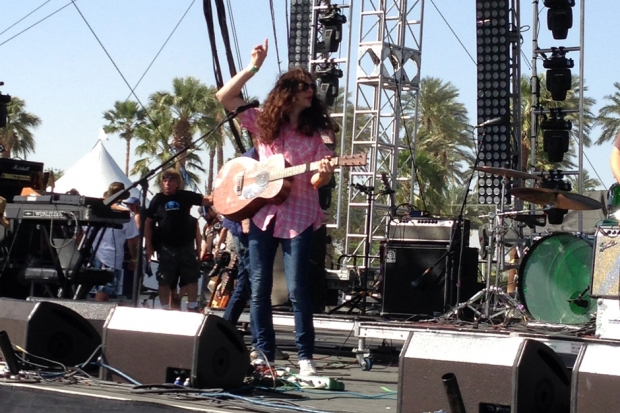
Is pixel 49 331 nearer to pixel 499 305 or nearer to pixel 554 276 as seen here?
pixel 554 276

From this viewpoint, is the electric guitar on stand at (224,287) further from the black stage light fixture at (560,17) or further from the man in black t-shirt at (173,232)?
the black stage light fixture at (560,17)

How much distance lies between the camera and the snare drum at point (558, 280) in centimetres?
784

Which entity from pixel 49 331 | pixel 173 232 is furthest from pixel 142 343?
pixel 173 232

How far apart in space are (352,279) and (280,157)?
6595 mm

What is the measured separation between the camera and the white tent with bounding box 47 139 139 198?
21859 mm

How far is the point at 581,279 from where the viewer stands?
25.8 feet

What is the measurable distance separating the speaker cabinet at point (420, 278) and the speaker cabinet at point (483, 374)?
532cm

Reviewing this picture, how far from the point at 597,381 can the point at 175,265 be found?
633 cm

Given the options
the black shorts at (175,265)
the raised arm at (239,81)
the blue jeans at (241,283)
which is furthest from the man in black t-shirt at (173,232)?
the raised arm at (239,81)

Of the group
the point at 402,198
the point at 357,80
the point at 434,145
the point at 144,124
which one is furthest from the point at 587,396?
the point at 144,124

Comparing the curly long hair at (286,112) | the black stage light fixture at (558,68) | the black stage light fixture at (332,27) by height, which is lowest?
the curly long hair at (286,112)

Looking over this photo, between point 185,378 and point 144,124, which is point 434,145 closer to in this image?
point 144,124

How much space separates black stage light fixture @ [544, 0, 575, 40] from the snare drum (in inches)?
191

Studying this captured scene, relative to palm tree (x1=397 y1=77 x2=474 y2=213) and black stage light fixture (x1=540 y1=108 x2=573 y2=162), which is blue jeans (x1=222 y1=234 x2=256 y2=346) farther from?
palm tree (x1=397 y1=77 x2=474 y2=213)
